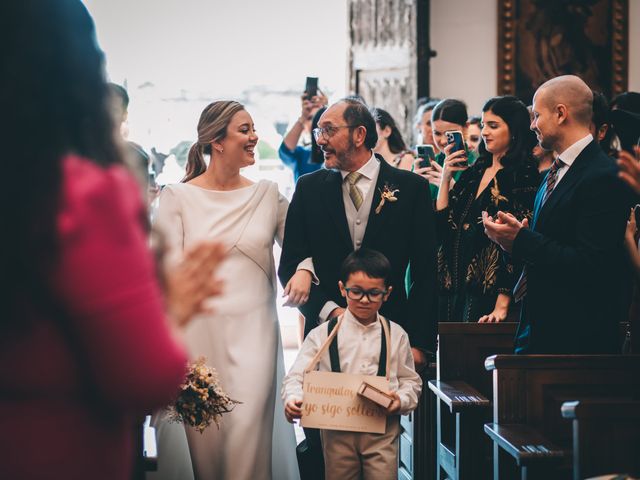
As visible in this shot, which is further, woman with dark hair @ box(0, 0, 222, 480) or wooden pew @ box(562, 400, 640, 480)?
wooden pew @ box(562, 400, 640, 480)

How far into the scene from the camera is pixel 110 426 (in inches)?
60.2

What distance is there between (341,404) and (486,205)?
1721mm

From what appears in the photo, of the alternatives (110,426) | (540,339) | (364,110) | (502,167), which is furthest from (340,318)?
(110,426)

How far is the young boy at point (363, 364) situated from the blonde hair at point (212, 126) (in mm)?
1133

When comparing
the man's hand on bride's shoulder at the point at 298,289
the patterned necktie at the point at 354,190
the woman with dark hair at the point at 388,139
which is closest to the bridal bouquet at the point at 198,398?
the man's hand on bride's shoulder at the point at 298,289

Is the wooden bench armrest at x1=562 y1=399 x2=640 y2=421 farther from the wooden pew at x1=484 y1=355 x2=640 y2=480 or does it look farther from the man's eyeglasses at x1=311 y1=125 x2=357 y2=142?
the man's eyeglasses at x1=311 y1=125 x2=357 y2=142

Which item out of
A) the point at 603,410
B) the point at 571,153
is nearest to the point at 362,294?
the point at 571,153

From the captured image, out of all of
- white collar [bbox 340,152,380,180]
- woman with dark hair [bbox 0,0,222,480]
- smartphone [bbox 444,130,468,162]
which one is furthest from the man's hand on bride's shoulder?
woman with dark hair [bbox 0,0,222,480]

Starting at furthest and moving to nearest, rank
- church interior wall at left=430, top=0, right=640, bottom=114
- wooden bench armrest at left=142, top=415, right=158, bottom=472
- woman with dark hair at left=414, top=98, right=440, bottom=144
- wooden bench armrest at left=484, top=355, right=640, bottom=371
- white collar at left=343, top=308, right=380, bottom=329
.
Result: church interior wall at left=430, top=0, right=640, bottom=114 < woman with dark hair at left=414, top=98, right=440, bottom=144 < wooden bench armrest at left=142, top=415, right=158, bottom=472 < white collar at left=343, top=308, right=380, bottom=329 < wooden bench armrest at left=484, top=355, right=640, bottom=371

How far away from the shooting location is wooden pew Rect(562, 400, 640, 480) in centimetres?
286

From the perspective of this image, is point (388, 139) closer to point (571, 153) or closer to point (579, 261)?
point (571, 153)

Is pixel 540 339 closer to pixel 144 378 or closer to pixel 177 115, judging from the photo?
pixel 144 378

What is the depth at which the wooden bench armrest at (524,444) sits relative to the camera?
10.2ft

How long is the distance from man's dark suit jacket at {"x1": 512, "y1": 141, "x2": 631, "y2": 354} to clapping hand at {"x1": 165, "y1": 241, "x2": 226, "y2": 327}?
220 centimetres
